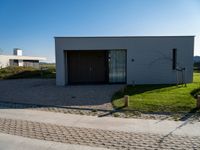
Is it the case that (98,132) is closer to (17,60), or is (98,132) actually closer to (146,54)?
(146,54)

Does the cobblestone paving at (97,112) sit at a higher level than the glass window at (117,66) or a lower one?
lower

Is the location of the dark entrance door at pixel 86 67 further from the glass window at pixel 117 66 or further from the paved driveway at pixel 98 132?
the paved driveway at pixel 98 132

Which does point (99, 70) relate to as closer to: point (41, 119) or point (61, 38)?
point (61, 38)

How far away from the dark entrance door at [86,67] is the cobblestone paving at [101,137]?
423 inches

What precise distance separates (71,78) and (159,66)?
7220 mm

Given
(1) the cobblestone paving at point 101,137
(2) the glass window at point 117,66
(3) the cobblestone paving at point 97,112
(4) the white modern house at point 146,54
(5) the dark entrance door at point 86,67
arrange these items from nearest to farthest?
1. (1) the cobblestone paving at point 101,137
2. (3) the cobblestone paving at point 97,112
3. (4) the white modern house at point 146,54
4. (2) the glass window at point 117,66
5. (5) the dark entrance door at point 86,67

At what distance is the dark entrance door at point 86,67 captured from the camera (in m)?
16.6

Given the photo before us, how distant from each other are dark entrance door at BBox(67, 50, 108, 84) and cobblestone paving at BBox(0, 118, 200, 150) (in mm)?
10739

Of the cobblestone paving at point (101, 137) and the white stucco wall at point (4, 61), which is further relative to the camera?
the white stucco wall at point (4, 61)

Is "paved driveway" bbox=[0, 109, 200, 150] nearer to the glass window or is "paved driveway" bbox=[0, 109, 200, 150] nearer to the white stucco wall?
the glass window

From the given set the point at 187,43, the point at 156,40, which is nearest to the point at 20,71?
the point at 156,40

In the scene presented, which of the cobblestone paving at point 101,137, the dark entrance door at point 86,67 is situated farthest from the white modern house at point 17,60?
the cobblestone paving at point 101,137

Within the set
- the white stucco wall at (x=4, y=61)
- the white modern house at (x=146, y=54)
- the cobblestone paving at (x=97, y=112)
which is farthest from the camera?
the white stucco wall at (x=4, y=61)

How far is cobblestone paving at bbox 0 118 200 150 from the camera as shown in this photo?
463cm
